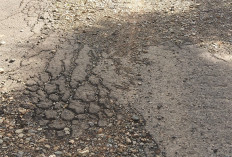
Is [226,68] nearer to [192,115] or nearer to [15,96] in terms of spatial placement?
[192,115]

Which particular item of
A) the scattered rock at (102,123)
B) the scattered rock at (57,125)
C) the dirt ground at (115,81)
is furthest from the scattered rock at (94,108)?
the scattered rock at (57,125)

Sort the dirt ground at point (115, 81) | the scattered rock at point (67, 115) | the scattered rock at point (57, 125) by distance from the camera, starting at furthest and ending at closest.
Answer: the scattered rock at point (67, 115) → the scattered rock at point (57, 125) → the dirt ground at point (115, 81)

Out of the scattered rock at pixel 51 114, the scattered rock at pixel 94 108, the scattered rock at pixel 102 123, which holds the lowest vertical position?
the scattered rock at pixel 102 123

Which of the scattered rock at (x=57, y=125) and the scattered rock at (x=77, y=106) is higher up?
the scattered rock at (x=77, y=106)

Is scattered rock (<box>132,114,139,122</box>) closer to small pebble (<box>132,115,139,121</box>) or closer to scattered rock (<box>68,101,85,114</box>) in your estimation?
small pebble (<box>132,115,139,121</box>)

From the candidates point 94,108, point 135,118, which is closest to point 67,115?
point 94,108

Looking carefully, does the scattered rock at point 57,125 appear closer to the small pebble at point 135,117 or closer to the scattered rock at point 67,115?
the scattered rock at point 67,115

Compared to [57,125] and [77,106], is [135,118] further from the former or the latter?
[57,125]

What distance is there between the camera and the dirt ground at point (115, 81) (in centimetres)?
257

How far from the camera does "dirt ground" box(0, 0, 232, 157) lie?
2568mm

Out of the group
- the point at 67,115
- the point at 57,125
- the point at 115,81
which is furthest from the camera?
the point at 115,81

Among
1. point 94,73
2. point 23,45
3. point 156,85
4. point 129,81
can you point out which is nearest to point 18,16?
point 23,45

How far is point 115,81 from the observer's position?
11.0ft

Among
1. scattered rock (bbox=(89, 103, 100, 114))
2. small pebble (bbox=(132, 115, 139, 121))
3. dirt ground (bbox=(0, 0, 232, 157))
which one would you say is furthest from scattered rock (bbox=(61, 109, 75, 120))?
small pebble (bbox=(132, 115, 139, 121))
